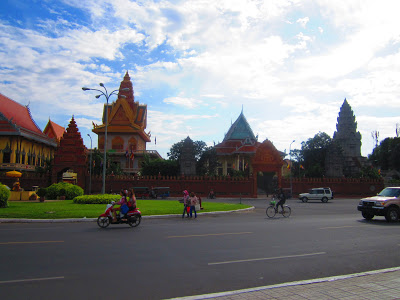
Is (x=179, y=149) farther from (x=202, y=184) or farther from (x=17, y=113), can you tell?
(x=17, y=113)

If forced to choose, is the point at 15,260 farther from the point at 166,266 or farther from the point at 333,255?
the point at 333,255

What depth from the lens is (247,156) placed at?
67.8 m

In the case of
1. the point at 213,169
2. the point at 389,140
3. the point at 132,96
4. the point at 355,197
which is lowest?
the point at 355,197

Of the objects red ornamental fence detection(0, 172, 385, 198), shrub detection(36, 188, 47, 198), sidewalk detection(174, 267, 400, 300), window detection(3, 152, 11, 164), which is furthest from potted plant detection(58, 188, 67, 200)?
sidewalk detection(174, 267, 400, 300)

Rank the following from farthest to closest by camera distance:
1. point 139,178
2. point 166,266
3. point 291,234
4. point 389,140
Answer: point 389,140, point 139,178, point 291,234, point 166,266

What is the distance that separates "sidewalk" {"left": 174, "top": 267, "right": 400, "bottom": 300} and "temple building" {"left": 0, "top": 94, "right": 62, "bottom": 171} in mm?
50277

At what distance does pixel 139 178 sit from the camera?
4031cm

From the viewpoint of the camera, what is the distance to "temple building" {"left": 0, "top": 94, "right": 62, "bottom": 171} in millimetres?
48594

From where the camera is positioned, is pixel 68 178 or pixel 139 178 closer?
pixel 68 178

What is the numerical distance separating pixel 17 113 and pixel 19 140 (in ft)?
24.3

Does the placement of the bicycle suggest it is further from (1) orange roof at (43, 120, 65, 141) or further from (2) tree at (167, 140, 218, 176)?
(1) orange roof at (43, 120, 65, 141)

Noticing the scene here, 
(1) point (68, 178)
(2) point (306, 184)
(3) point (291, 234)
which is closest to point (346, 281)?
(3) point (291, 234)

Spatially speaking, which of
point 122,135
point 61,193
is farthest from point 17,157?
point 61,193

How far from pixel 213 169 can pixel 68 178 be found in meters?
26.2
